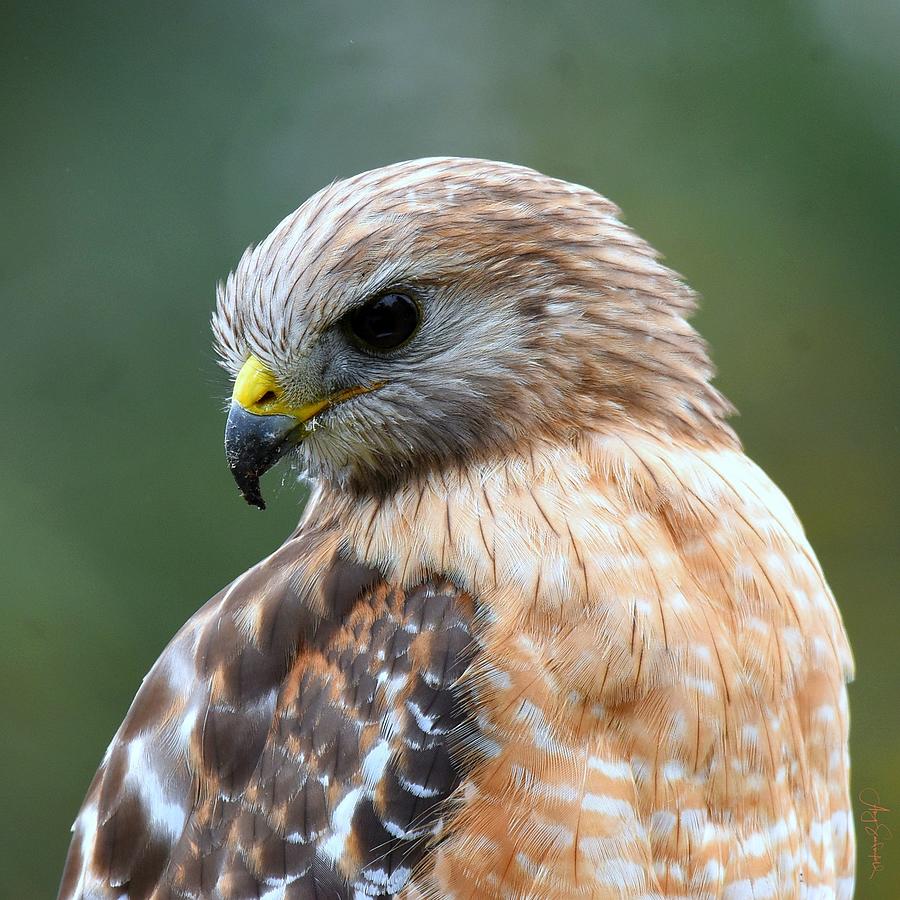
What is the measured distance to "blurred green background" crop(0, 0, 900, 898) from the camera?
12.2 ft

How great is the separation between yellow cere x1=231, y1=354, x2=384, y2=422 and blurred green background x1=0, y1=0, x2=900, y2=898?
188 centimetres

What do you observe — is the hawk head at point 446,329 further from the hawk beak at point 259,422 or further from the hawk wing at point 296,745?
the hawk wing at point 296,745

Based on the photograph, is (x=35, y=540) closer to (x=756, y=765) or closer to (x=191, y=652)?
A: (x=191, y=652)

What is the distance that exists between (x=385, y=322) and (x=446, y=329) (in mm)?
93

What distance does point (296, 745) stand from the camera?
1.66 m

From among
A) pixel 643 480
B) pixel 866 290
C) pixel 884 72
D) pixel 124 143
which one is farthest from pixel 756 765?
pixel 124 143

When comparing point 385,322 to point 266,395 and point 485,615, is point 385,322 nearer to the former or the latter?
point 266,395
